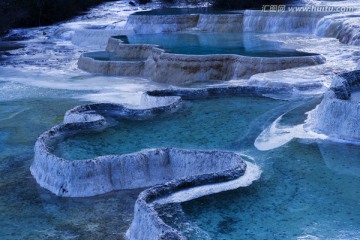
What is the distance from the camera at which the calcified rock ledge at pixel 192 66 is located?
44.4 feet

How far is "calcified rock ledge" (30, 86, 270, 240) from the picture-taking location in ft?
20.1

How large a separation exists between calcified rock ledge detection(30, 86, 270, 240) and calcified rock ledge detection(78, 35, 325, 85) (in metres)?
5.41

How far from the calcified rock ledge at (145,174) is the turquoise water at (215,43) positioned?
6.93m

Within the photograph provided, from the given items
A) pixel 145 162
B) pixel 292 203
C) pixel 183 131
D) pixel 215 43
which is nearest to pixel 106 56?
pixel 215 43

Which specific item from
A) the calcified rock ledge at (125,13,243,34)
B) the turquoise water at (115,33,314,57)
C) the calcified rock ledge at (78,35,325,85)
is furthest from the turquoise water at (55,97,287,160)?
the calcified rock ledge at (125,13,243,34)

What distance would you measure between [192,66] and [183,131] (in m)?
5.85

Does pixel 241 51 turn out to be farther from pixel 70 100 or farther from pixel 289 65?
pixel 70 100

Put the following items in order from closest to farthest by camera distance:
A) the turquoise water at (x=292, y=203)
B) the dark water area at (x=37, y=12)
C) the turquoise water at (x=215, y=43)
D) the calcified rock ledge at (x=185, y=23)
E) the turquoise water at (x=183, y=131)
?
1. the turquoise water at (x=292, y=203)
2. the turquoise water at (x=183, y=131)
3. the turquoise water at (x=215, y=43)
4. the calcified rock ledge at (x=185, y=23)
5. the dark water area at (x=37, y=12)

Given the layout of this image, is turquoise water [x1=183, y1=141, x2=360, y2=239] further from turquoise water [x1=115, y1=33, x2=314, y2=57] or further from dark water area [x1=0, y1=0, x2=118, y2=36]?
dark water area [x1=0, y1=0, x2=118, y2=36]

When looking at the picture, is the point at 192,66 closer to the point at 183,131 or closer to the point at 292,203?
the point at 183,131

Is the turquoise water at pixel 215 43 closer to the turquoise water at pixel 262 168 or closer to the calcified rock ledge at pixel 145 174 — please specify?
the turquoise water at pixel 262 168

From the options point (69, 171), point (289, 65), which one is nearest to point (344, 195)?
point (69, 171)

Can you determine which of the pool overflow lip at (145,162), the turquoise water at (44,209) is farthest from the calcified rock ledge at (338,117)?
the turquoise water at (44,209)

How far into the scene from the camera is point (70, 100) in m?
13.1
